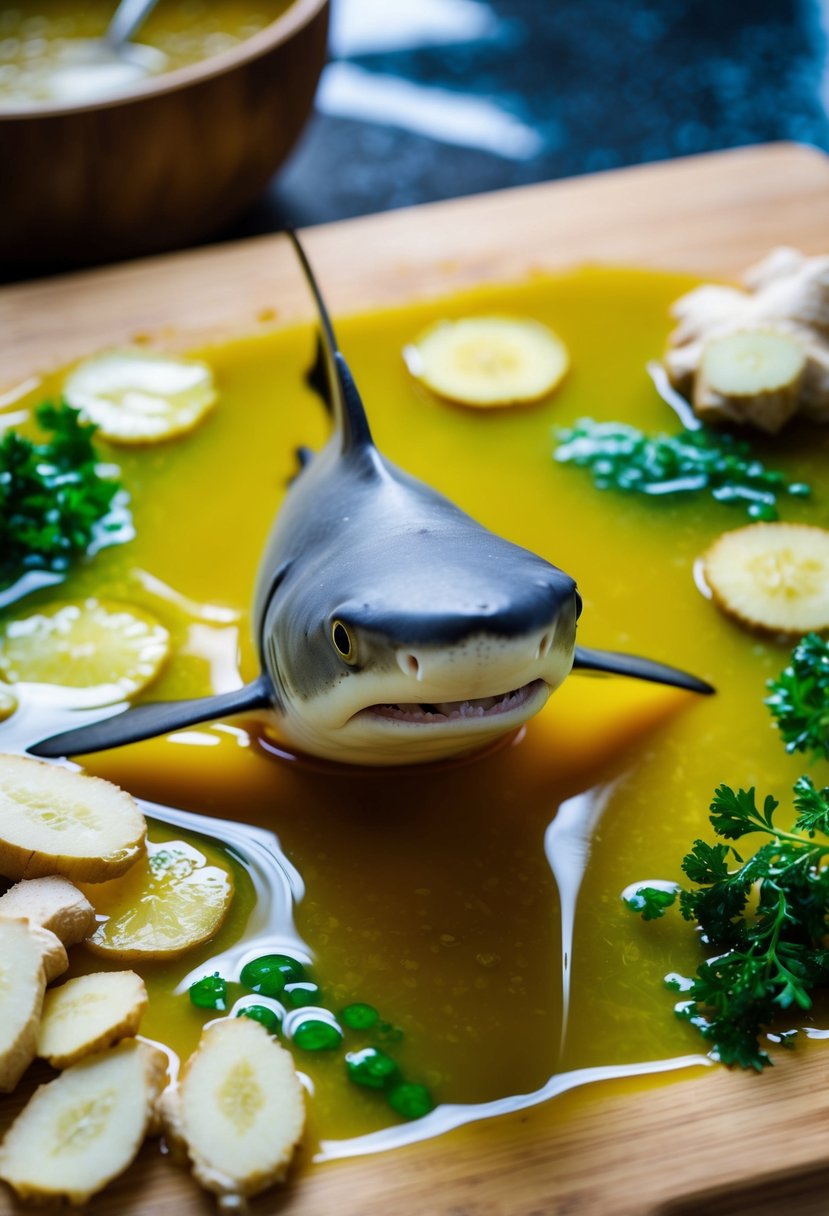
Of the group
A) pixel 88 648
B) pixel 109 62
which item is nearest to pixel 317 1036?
pixel 88 648

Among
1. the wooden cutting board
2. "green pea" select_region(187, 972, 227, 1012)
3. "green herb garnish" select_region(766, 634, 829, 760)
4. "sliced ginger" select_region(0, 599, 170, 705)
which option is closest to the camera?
"green pea" select_region(187, 972, 227, 1012)

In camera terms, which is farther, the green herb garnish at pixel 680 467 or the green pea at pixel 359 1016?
the green herb garnish at pixel 680 467

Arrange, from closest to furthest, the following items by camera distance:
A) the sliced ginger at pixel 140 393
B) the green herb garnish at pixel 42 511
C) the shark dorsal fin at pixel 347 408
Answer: the shark dorsal fin at pixel 347 408, the green herb garnish at pixel 42 511, the sliced ginger at pixel 140 393

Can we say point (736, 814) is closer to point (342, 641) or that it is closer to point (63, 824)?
point (342, 641)

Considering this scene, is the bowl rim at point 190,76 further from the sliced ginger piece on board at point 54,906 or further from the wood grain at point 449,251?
the sliced ginger piece on board at point 54,906

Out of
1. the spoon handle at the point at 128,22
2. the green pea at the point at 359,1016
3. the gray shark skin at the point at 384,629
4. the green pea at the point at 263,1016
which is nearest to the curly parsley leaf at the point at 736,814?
the gray shark skin at the point at 384,629

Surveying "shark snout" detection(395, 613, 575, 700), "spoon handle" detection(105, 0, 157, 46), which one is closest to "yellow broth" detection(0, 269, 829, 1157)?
"shark snout" detection(395, 613, 575, 700)

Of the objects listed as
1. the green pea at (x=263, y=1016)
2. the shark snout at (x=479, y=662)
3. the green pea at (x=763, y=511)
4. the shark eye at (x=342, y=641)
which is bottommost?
the green pea at (x=263, y=1016)

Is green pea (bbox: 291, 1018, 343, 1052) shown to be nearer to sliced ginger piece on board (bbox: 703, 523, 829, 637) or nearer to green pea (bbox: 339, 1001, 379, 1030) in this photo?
green pea (bbox: 339, 1001, 379, 1030)
